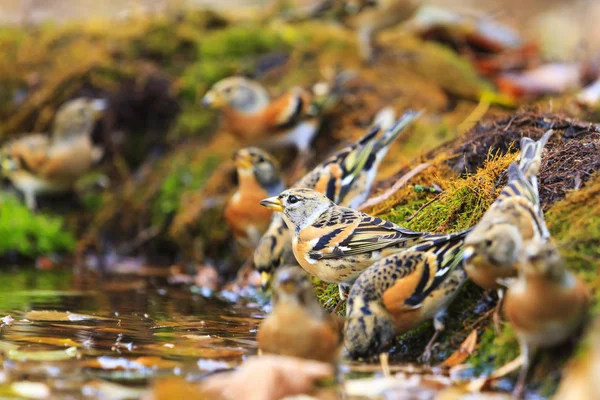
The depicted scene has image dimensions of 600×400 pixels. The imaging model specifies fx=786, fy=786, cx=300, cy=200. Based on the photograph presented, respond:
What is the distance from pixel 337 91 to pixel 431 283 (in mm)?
5894

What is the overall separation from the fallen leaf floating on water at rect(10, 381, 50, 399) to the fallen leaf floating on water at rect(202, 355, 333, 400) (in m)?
0.73

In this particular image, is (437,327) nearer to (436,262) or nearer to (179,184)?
(436,262)

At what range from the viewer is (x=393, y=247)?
514 cm

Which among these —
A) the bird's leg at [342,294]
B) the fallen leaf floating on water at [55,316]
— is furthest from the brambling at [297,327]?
the fallen leaf floating on water at [55,316]

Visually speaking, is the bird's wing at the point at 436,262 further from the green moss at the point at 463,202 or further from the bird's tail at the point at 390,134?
the bird's tail at the point at 390,134

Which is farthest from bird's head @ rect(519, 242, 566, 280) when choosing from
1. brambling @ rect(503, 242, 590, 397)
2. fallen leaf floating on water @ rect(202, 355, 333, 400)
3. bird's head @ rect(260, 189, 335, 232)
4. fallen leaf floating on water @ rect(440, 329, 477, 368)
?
bird's head @ rect(260, 189, 335, 232)

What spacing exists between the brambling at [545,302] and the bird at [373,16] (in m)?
8.39

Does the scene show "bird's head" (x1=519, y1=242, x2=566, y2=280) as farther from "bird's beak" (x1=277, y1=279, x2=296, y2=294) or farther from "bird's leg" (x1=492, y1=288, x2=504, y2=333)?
"bird's beak" (x1=277, y1=279, x2=296, y2=294)

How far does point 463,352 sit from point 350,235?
4.38 ft

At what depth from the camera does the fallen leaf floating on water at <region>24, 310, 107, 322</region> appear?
18.6 feet

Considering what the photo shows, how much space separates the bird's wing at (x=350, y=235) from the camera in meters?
5.14

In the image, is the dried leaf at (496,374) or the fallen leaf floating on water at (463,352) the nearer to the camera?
the dried leaf at (496,374)

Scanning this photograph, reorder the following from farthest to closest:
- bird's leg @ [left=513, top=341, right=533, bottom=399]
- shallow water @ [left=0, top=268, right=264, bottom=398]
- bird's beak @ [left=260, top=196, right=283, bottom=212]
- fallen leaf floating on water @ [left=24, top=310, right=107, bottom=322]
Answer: bird's beak @ [left=260, top=196, right=283, bottom=212] → fallen leaf floating on water @ [left=24, top=310, right=107, bottom=322] → shallow water @ [left=0, top=268, right=264, bottom=398] → bird's leg @ [left=513, top=341, right=533, bottom=399]

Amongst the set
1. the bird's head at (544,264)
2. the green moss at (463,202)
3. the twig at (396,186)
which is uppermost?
the twig at (396,186)
